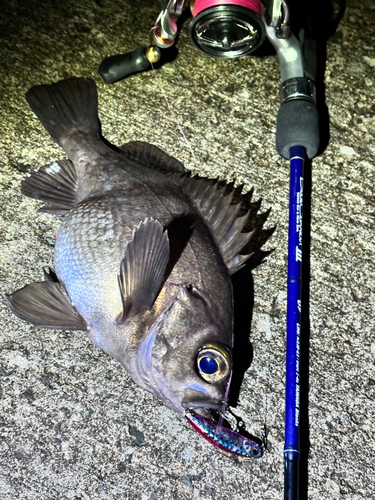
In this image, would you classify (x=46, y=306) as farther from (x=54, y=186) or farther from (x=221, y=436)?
(x=221, y=436)

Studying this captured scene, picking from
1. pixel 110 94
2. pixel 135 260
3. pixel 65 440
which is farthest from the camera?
pixel 110 94

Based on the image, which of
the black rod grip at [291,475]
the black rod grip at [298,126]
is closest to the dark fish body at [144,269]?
the black rod grip at [291,475]

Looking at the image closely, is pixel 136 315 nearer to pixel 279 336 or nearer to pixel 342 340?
pixel 279 336

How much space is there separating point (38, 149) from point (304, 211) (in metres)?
1.04

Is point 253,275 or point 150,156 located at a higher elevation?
point 150,156

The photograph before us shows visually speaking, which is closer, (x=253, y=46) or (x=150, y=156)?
(x=253, y=46)

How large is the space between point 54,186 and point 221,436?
987mm

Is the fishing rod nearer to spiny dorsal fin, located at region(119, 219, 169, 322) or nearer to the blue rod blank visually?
the blue rod blank

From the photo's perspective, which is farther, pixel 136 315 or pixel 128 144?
pixel 128 144

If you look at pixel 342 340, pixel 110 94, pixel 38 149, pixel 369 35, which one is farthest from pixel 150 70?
pixel 342 340

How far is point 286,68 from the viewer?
203 centimetres

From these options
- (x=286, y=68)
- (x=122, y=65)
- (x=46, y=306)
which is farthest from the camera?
(x=122, y=65)

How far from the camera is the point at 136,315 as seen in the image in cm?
146

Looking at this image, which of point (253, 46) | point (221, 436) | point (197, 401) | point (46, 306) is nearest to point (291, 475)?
point (221, 436)
